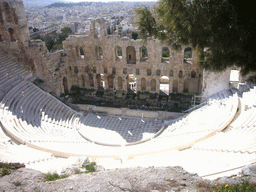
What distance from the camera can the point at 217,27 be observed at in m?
9.97

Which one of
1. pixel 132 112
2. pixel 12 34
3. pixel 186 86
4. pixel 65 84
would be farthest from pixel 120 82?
pixel 12 34

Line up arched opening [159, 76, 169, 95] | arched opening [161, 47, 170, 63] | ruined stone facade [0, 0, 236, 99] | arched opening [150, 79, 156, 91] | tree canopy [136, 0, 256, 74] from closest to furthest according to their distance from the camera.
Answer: tree canopy [136, 0, 256, 74] → ruined stone facade [0, 0, 236, 99] → arched opening [161, 47, 170, 63] → arched opening [150, 79, 156, 91] → arched opening [159, 76, 169, 95]

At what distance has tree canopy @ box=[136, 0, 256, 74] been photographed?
30.7 ft

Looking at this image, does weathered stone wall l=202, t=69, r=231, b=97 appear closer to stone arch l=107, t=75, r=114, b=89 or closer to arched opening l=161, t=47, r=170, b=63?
arched opening l=161, t=47, r=170, b=63

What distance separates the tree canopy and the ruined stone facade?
32.9 feet

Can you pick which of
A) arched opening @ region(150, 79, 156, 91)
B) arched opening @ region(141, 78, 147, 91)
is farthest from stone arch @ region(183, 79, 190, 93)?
arched opening @ region(141, 78, 147, 91)

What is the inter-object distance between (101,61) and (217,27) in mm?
15825

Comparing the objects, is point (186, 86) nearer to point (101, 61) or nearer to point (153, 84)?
point (153, 84)

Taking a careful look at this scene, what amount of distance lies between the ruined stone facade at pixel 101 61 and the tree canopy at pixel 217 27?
10.0 m

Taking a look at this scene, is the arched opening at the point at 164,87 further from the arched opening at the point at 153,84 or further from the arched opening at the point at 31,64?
the arched opening at the point at 31,64

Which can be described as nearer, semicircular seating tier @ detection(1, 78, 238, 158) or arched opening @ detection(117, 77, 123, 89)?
semicircular seating tier @ detection(1, 78, 238, 158)

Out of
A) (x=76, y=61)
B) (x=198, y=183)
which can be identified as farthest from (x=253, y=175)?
(x=76, y=61)

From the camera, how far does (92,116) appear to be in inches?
880

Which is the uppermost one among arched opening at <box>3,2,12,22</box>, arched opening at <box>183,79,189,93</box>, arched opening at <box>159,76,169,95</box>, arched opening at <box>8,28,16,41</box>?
arched opening at <box>3,2,12,22</box>
